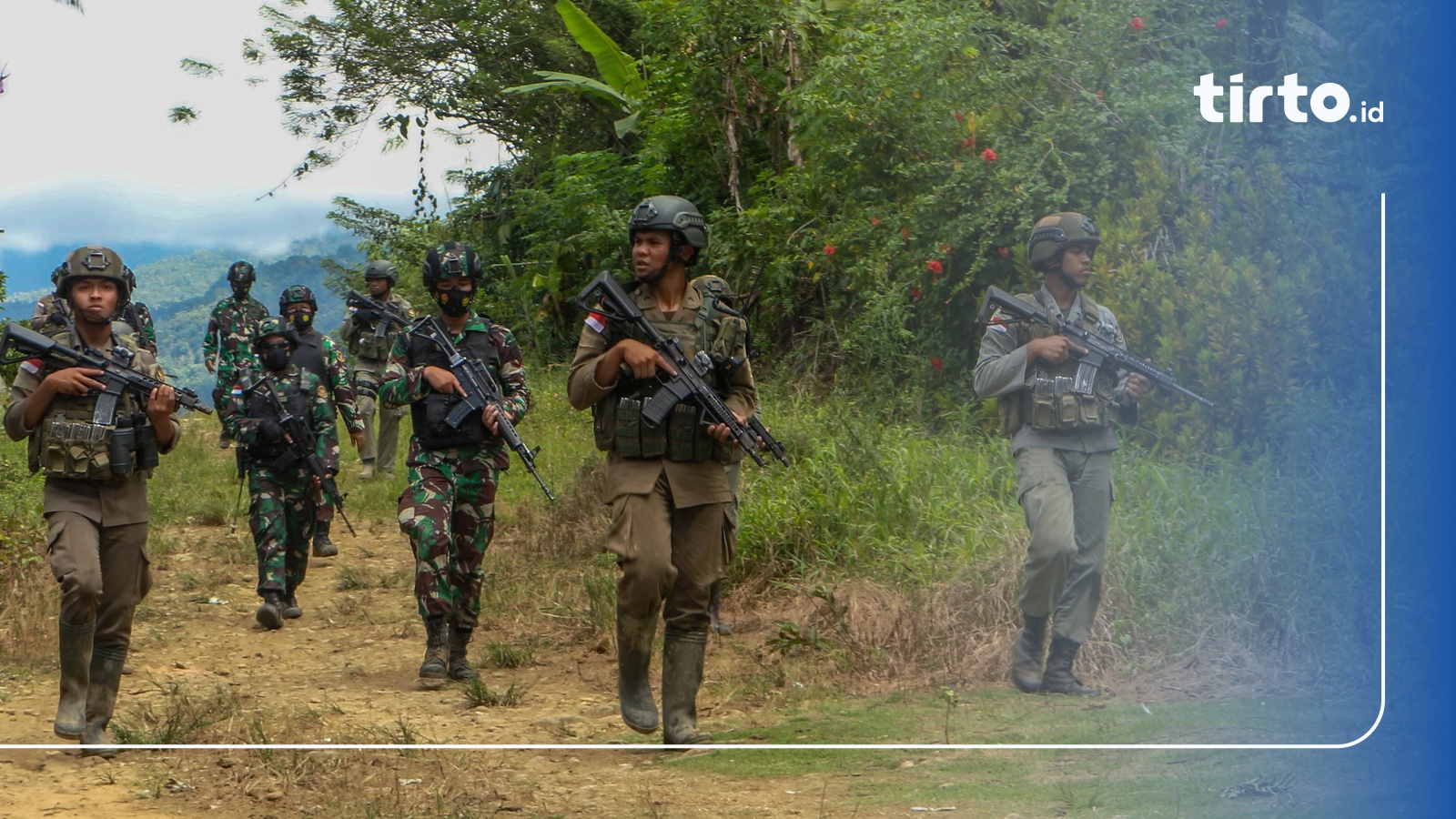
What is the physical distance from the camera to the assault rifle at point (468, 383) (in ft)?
22.7

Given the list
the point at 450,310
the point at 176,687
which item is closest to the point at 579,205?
the point at 450,310

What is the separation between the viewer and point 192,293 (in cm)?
1148

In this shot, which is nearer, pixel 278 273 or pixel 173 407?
pixel 173 407

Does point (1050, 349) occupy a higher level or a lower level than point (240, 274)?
lower

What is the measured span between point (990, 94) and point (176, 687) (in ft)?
21.2

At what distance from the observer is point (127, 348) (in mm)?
5836

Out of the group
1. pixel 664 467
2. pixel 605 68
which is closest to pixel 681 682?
pixel 664 467

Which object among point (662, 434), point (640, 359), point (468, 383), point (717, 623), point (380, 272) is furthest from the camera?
point (380, 272)

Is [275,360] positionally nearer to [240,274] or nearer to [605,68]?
[240,274]

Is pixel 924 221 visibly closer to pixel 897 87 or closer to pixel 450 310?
pixel 897 87

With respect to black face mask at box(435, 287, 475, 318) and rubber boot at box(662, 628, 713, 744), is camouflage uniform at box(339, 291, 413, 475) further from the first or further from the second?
rubber boot at box(662, 628, 713, 744)

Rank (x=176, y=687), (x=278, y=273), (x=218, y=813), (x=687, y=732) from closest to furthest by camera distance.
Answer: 1. (x=218, y=813)
2. (x=687, y=732)
3. (x=176, y=687)
4. (x=278, y=273)

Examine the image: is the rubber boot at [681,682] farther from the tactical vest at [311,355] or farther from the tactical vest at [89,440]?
the tactical vest at [311,355]

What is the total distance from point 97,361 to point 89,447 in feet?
1.13
